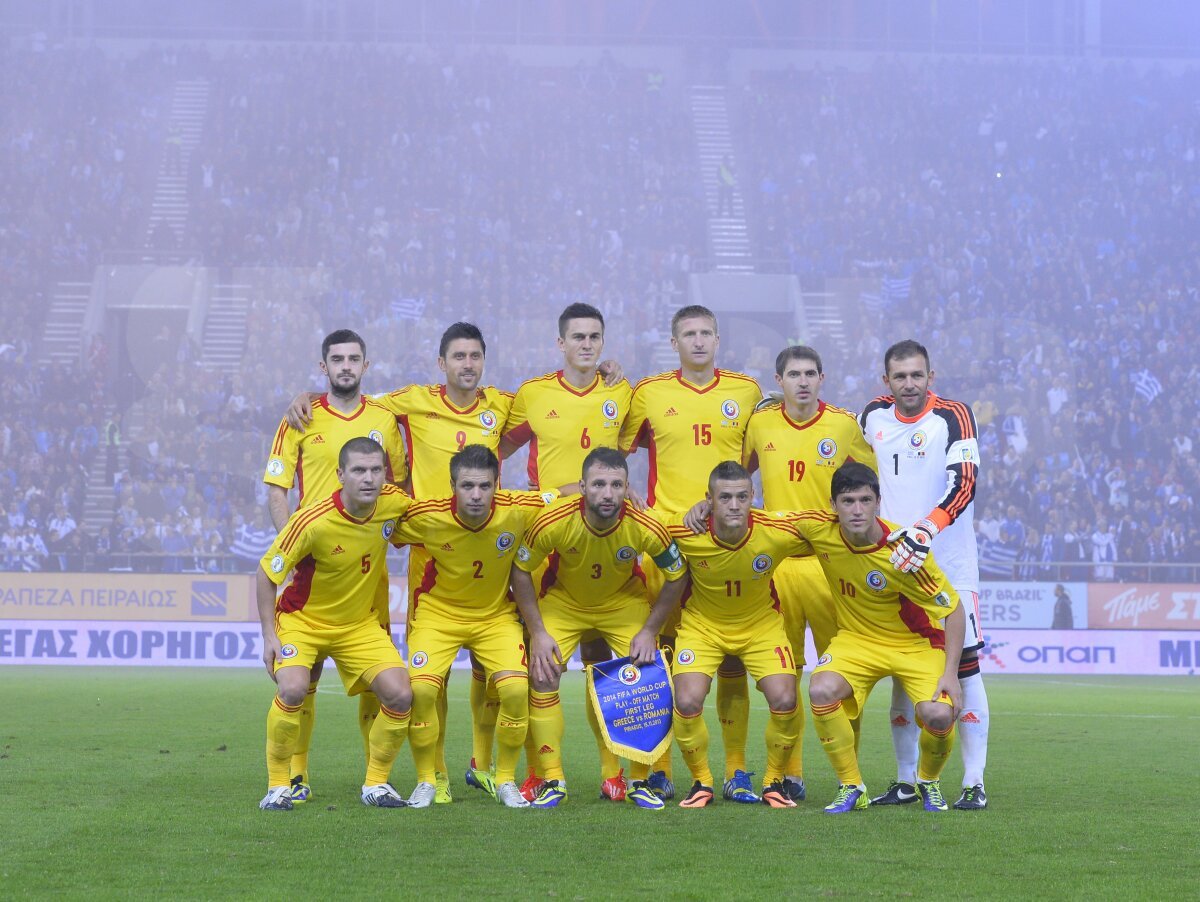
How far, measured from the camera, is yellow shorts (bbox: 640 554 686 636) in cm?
668

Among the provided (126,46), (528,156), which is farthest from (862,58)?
(126,46)

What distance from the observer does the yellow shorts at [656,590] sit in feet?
21.9

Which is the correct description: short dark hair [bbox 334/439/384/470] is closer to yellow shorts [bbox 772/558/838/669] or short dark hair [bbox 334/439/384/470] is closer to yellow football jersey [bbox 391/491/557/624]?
Result: yellow football jersey [bbox 391/491/557/624]

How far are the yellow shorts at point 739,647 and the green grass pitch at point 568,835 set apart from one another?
2.10 feet

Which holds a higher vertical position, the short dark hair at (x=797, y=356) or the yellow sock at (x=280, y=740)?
the short dark hair at (x=797, y=356)

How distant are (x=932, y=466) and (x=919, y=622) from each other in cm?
77

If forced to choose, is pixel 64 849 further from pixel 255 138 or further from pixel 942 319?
pixel 255 138

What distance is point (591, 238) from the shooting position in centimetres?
A: 2873

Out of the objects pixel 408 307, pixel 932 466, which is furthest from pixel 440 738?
pixel 408 307

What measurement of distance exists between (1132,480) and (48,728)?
1845 centimetres

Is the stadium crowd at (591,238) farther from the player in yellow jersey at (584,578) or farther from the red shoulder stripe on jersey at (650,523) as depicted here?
the red shoulder stripe on jersey at (650,523)

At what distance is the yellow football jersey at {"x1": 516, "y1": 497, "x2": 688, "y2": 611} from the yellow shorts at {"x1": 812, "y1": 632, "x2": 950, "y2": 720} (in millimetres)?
812

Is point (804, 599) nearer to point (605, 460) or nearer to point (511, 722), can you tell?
point (605, 460)

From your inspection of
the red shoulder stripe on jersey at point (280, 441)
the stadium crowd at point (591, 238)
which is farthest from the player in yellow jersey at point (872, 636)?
the stadium crowd at point (591, 238)
